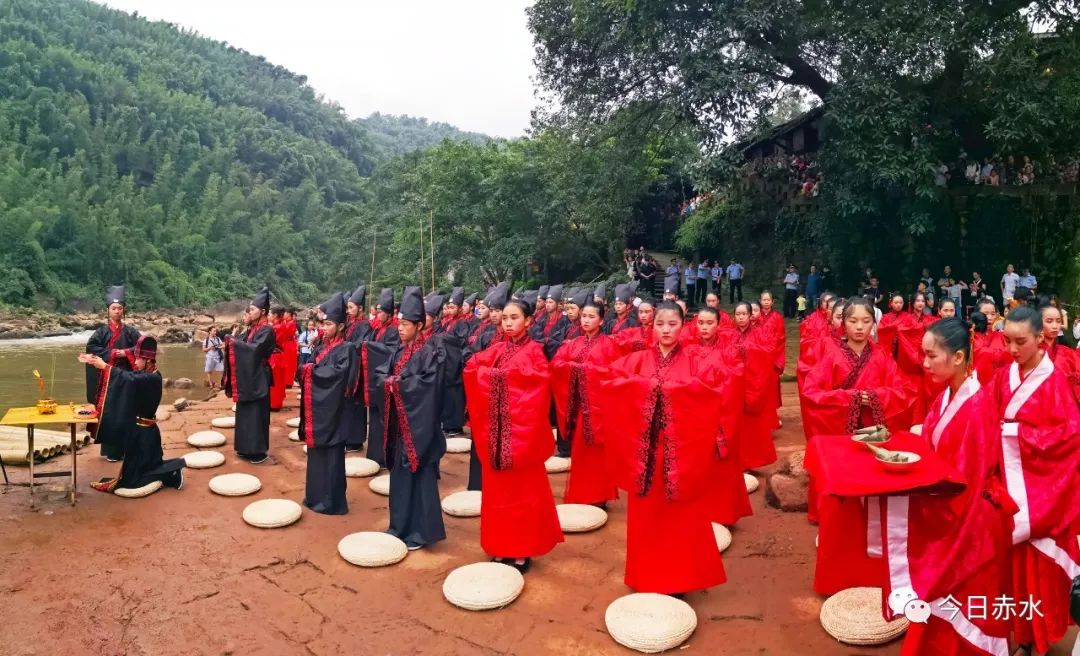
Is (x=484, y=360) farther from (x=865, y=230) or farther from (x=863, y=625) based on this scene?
(x=865, y=230)

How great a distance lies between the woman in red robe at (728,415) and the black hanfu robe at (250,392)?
5.11 metres

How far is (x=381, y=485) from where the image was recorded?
301 inches

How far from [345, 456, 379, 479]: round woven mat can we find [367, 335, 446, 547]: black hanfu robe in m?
1.97

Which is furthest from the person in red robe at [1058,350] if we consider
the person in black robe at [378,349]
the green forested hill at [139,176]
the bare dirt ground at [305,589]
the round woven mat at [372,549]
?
the green forested hill at [139,176]

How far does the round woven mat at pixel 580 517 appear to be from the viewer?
6.30 metres

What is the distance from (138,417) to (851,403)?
6488 millimetres

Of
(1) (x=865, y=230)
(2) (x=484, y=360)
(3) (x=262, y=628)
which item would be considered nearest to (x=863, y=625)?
(2) (x=484, y=360)

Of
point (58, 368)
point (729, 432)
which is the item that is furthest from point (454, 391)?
point (58, 368)

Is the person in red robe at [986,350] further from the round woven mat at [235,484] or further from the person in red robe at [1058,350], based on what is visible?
the round woven mat at [235,484]

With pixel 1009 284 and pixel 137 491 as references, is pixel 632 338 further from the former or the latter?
pixel 1009 284

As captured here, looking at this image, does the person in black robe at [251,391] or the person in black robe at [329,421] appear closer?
the person in black robe at [329,421]

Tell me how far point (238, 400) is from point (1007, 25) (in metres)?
15.6

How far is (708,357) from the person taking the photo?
498 cm

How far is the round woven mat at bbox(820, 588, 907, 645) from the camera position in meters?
4.22
